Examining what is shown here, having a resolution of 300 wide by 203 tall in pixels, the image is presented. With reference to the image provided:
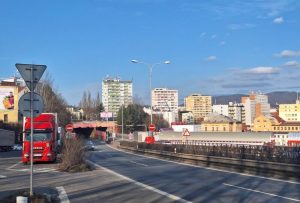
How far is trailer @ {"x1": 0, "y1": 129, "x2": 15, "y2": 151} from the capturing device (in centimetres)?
8229

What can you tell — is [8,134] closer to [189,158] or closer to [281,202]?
[189,158]

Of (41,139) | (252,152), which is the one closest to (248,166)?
(252,152)

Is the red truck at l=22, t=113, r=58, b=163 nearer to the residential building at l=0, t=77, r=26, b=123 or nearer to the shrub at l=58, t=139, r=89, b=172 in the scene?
the shrub at l=58, t=139, r=89, b=172

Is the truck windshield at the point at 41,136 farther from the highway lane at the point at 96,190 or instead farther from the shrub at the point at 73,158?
the highway lane at the point at 96,190

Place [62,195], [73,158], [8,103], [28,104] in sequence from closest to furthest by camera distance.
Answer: [28,104] < [62,195] < [73,158] < [8,103]

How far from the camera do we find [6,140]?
276 ft

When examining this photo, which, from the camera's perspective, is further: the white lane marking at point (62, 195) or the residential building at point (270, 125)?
the residential building at point (270, 125)

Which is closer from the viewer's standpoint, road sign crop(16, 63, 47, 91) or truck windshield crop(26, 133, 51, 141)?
road sign crop(16, 63, 47, 91)

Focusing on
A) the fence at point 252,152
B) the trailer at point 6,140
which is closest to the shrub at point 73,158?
the fence at point 252,152

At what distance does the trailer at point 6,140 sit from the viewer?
270ft

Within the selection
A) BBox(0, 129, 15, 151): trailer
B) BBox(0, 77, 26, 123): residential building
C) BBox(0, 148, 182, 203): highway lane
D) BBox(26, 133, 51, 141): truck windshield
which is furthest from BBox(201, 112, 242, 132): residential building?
BBox(0, 148, 182, 203): highway lane

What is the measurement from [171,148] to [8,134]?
44510 mm

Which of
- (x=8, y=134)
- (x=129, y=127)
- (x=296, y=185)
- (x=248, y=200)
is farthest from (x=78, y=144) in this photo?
(x=129, y=127)

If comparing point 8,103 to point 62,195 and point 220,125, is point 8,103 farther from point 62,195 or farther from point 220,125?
point 62,195
